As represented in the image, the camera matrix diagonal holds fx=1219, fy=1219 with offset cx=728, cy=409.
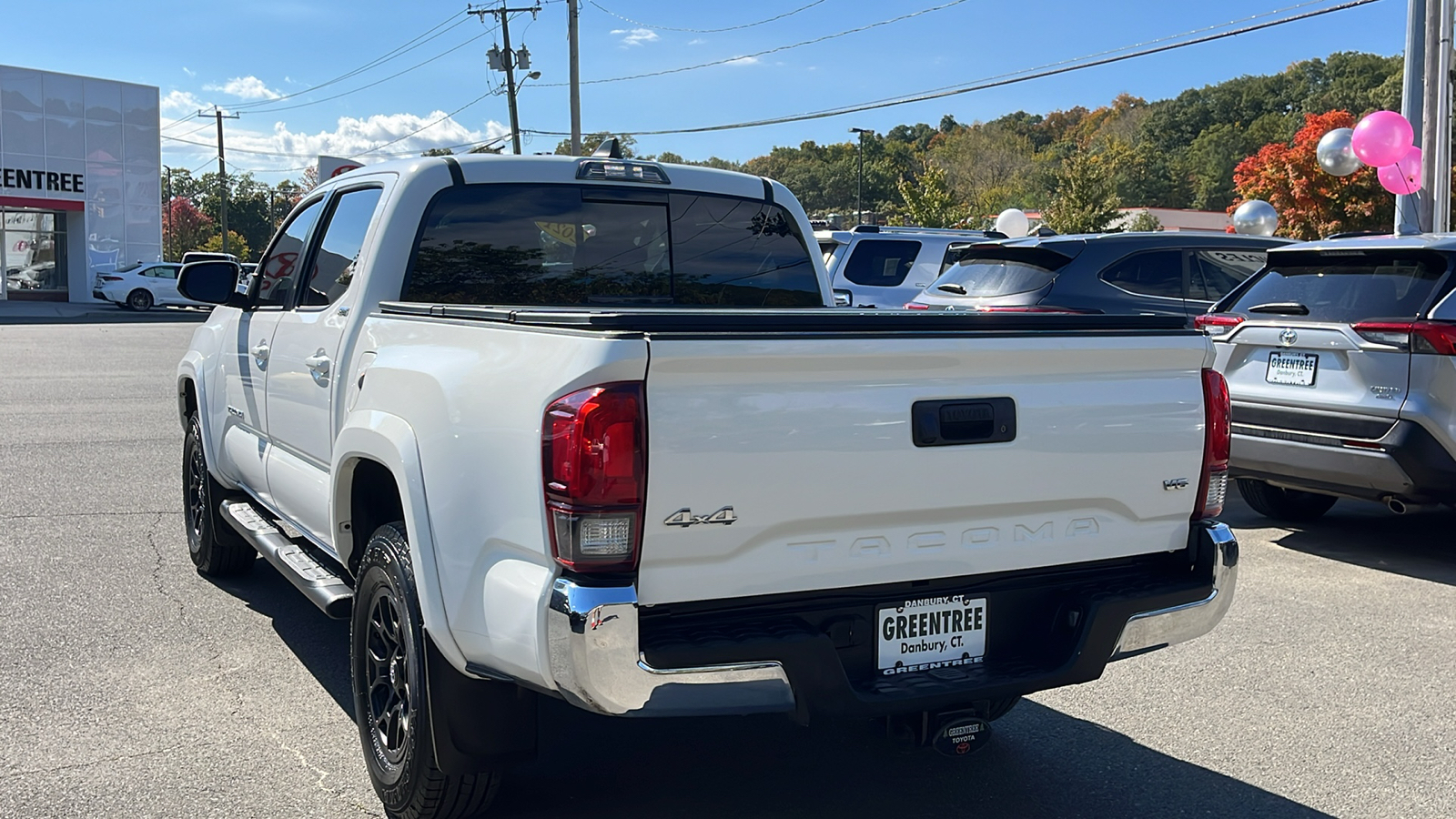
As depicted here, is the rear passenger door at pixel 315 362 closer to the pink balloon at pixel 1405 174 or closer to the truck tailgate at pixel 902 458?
the truck tailgate at pixel 902 458

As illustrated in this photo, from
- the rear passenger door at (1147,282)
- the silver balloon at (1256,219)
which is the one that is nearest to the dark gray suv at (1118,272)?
the rear passenger door at (1147,282)

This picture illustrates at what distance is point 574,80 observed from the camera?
33125 millimetres

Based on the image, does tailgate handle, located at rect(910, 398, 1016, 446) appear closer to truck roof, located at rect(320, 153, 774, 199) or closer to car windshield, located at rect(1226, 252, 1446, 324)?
truck roof, located at rect(320, 153, 774, 199)

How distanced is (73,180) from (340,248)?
42.6 metres

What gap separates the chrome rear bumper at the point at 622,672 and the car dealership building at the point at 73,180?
4437 centimetres

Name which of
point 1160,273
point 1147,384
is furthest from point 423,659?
point 1160,273

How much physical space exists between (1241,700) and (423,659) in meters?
3.15

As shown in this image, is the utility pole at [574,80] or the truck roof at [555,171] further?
→ the utility pole at [574,80]

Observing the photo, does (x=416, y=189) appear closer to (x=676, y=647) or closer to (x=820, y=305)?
(x=820, y=305)

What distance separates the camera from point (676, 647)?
9.22ft

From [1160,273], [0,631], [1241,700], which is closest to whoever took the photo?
[1241,700]

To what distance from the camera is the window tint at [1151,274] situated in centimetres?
930

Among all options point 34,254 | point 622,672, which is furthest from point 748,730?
point 34,254

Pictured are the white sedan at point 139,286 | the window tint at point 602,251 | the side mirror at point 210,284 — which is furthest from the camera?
the white sedan at point 139,286
